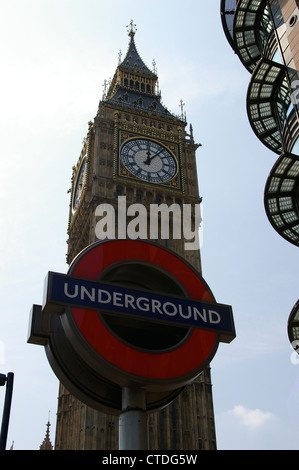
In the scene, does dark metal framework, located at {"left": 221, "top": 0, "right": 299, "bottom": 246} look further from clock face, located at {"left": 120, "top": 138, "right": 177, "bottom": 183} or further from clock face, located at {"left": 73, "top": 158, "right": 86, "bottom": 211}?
clock face, located at {"left": 73, "top": 158, "right": 86, "bottom": 211}

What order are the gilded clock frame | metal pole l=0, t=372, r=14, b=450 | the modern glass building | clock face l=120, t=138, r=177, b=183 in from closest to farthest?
metal pole l=0, t=372, r=14, b=450 → the modern glass building → the gilded clock frame → clock face l=120, t=138, r=177, b=183

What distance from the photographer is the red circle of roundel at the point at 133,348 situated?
11.1 meters

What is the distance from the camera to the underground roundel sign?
11172 millimetres

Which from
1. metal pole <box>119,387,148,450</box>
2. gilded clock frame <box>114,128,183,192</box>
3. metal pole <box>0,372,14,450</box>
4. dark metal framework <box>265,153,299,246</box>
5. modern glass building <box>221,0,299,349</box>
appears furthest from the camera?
gilded clock frame <box>114,128,183,192</box>

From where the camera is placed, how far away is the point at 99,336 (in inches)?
440

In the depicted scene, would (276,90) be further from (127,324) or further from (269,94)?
(127,324)

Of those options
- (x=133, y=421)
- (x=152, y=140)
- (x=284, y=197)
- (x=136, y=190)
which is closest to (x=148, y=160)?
(x=152, y=140)

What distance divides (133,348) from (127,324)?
1020 mm

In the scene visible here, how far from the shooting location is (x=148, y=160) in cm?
6494

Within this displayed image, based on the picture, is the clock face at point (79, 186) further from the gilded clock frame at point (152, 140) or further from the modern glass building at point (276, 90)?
the modern glass building at point (276, 90)

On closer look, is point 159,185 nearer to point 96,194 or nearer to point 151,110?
point 96,194

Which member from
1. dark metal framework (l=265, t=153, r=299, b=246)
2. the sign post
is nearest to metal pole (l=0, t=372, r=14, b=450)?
the sign post

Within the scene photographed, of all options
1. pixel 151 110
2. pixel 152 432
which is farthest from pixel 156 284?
pixel 151 110

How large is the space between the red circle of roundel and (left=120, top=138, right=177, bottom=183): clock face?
50.5 meters
